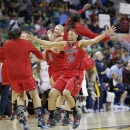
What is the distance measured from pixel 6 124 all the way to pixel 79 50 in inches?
115

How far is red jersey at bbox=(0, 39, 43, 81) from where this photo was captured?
8812 mm

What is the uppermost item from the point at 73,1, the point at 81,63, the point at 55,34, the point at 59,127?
the point at 73,1

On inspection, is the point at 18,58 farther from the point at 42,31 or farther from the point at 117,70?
the point at 42,31

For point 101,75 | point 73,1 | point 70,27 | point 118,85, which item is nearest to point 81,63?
point 70,27

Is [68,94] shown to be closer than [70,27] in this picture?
Yes

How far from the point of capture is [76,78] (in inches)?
356

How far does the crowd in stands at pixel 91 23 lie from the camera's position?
16.6m

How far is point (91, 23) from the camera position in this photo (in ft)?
68.2

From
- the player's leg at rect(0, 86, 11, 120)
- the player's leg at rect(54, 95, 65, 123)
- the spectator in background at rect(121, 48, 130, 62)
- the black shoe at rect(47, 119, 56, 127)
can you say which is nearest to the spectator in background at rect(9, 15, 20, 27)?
the spectator in background at rect(121, 48, 130, 62)

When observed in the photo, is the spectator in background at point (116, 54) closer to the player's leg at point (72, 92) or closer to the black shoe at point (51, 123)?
the player's leg at point (72, 92)

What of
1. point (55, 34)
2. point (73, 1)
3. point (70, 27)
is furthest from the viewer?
point (73, 1)

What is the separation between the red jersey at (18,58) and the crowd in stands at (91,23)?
6.53m

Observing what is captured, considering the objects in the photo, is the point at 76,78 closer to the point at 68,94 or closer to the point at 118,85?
the point at 68,94

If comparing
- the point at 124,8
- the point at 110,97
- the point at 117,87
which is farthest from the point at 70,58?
the point at 124,8
